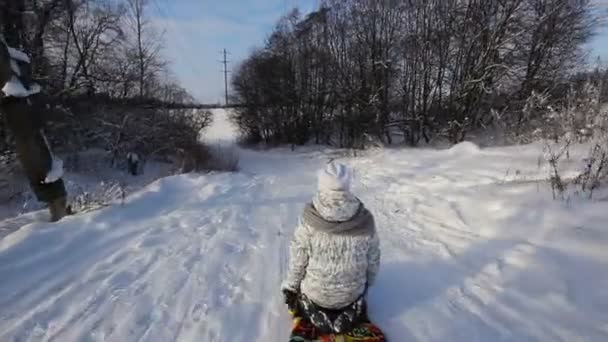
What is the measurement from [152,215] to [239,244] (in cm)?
201

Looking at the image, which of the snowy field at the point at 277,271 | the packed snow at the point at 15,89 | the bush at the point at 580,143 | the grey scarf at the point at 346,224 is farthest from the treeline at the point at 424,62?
the packed snow at the point at 15,89

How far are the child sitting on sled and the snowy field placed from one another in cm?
43

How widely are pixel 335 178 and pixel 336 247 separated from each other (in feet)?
1.64

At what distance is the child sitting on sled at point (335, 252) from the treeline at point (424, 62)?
12597 mm

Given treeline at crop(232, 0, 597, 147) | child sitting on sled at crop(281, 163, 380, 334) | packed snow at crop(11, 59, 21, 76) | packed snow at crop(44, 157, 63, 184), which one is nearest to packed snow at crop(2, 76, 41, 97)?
packed snow at crop(11, 59, 21, 76)

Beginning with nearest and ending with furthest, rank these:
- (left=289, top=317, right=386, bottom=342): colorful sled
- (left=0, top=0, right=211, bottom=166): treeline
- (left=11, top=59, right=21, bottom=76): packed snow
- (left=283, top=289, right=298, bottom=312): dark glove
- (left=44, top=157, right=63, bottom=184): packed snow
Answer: (left=289, top=317, right=386, bottom=342): colorful sled → (left=283, top=289, right=298, bottom=312): dark glove → (left=11, top=59, right=21, bottom=76): packed snow → (left=44, top=157, right=63, bottom=184): packed snow → (left=0, top=0, right=211, bottom=166): treeline

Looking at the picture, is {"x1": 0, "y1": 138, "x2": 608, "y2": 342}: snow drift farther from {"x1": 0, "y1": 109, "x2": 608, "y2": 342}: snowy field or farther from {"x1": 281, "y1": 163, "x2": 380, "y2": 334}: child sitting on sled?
{"x1": 281, "y1": 163, "x2": 380, "y2": 334}: child sitting on sled

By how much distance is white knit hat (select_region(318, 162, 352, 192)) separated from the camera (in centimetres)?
247

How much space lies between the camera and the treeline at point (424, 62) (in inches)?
603

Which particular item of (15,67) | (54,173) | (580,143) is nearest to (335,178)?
(54,173)

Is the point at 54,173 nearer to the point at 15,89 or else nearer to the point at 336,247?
the point at 15,89

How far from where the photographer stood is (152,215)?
5824 mm

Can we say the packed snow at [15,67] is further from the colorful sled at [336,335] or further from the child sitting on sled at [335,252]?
the colorful sled at [336,335]

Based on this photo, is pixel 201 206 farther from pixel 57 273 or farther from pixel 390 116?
pixel 390 116
